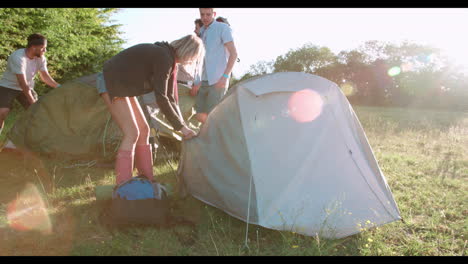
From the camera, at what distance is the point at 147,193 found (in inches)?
106

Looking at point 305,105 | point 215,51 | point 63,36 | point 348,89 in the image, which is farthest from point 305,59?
point 305,105

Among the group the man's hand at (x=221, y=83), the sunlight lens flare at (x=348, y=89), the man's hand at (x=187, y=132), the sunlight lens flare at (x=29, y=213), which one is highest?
the man's hand at (x=221, y=83)

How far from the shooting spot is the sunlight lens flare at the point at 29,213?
110 inches

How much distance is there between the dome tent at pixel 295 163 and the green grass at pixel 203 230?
14 cm

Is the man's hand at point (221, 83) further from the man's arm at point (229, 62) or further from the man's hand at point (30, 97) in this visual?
the man's hand at point (30, 97)

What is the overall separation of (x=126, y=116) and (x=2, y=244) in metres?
1.32

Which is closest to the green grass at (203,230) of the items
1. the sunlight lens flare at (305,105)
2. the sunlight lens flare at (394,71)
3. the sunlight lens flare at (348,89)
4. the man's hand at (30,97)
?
the man's hand at (30,97)

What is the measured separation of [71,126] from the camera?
424 centimetres

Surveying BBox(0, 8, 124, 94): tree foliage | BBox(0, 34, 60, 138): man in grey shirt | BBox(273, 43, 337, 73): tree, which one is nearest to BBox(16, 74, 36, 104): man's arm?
BBox(0, 34, 60, 138): man in grey shirt

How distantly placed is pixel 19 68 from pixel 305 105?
366 cm

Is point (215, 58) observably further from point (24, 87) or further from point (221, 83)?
point (24, 87)
